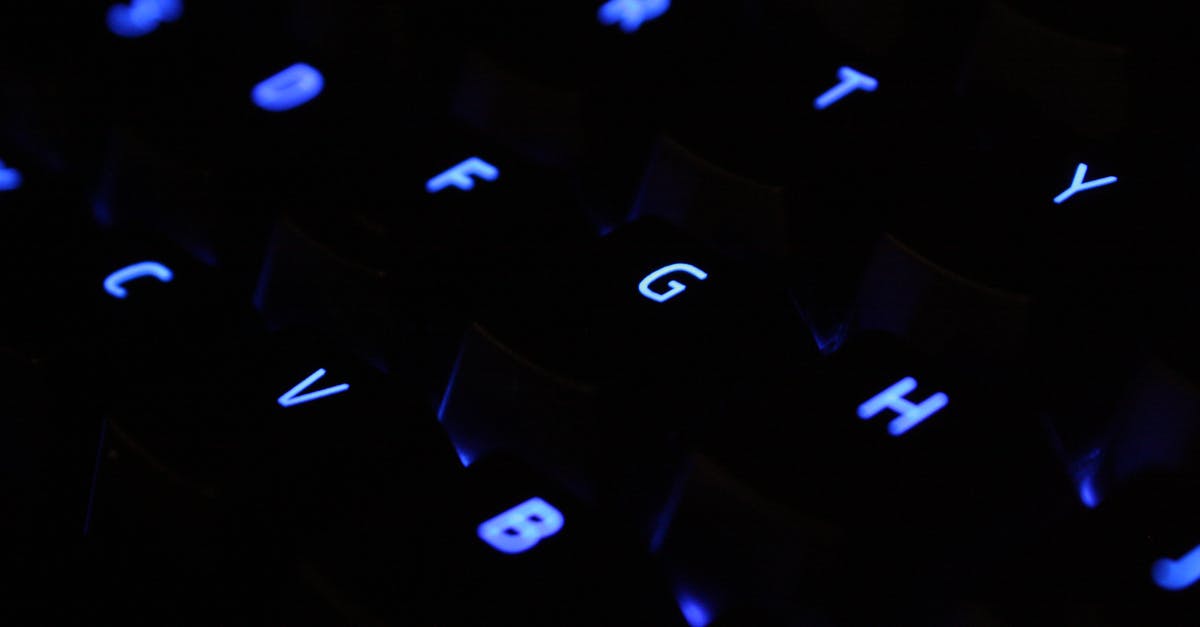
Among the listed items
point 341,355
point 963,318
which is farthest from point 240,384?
point 963,318

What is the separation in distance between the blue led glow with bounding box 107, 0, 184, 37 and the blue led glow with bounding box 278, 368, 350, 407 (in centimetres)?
31

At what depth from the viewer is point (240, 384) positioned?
677mm

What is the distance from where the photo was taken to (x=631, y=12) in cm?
81

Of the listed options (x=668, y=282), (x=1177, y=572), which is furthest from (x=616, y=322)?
(x=1177, y=572)

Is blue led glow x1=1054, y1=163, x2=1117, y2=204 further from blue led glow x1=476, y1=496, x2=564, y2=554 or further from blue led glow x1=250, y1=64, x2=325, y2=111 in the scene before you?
blue led glow x1=250, y1=64, x2=325, y2=111

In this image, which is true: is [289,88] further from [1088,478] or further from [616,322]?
[1088,478]

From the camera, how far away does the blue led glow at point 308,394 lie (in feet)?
2.18

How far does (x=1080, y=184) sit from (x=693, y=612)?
10.7 inches

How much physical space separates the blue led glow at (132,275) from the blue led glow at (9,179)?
10cm

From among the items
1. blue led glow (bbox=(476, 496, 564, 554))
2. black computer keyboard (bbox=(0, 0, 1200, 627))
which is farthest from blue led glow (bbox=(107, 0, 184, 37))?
blue led glow (bbox=(476, 496, 564, 554))

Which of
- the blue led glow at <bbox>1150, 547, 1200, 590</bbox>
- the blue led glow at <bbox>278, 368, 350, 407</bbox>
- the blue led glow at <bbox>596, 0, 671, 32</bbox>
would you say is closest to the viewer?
the blue led glow at <bbox>1150, 547, 1200, 590</bbox>

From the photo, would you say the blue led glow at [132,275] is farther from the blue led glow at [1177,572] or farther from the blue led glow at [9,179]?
the blue led glow at [1177,572]

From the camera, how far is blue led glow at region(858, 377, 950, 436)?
614 millimetres

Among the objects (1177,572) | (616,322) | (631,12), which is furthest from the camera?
(631,12)
